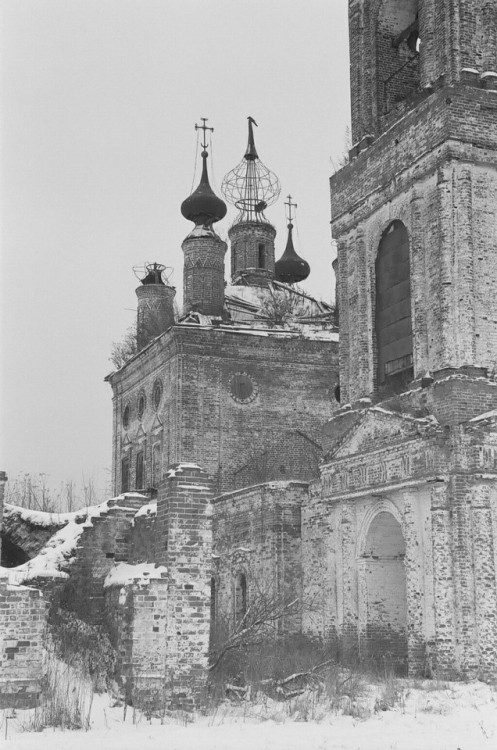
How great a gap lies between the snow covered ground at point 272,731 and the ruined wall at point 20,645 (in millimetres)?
279

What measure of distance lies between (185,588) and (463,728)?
3.45 metres

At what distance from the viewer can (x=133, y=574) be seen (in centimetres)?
1116

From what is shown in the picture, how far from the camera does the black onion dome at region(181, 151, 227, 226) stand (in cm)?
2745

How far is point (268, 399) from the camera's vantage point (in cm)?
2664

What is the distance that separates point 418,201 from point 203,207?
10392mm

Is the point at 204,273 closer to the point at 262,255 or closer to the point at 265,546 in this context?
the point at 262,255

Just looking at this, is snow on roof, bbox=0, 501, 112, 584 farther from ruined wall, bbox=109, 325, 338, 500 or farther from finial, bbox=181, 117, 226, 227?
finial, bbox=181, 117, 226, 227

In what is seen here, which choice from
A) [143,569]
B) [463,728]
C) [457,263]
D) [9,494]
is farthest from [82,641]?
[9,494]

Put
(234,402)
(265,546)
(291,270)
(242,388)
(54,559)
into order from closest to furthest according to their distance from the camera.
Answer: (54,559) < (265,546) < (234,402) < (242,388) < (291,270)

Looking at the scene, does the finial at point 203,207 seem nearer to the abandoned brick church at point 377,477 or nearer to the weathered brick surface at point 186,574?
the abandoned brick church at point 377,477

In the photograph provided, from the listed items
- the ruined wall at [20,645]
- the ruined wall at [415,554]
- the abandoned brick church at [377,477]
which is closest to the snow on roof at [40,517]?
the abandoned brick church at [377,477]

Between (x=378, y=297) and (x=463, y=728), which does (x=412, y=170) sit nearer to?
(x=378, y=297)

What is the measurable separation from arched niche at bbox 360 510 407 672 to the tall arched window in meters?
3.03

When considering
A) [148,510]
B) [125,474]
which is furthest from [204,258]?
[148,510]
